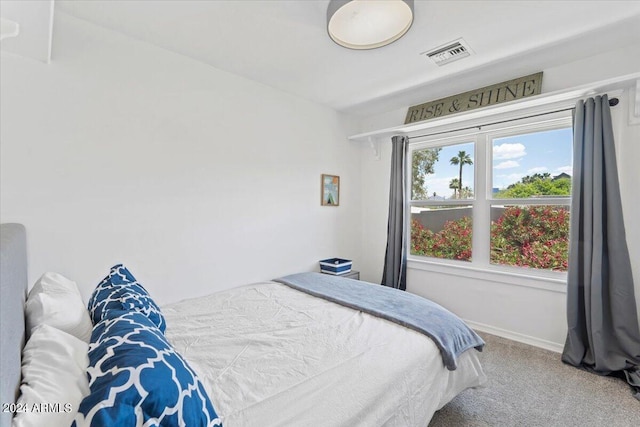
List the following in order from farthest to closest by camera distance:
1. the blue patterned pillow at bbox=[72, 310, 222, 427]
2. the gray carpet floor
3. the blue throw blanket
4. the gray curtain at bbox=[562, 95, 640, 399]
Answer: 1. the gray curtain at bbox=[562, 95, 640, 399]
2. the gray carpet floor
3. the blue throw blanket
4. the blue patterned pillow at bbox=[72, 310, 222, 427]

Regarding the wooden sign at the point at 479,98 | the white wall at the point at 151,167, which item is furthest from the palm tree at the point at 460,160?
the white wall at the point at 151,167

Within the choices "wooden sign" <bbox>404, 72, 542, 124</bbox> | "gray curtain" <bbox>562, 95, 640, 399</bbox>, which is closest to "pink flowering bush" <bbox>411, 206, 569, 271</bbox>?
"gray curtain" <bbox>562, 95, 640, 399</bbox>

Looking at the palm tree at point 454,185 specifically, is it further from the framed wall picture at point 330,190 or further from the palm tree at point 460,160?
the framed wall picture at point 330,190

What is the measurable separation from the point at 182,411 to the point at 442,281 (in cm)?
298

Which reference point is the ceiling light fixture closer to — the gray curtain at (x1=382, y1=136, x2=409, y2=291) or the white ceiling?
the white ceiling

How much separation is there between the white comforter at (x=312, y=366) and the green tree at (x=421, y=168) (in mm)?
2077

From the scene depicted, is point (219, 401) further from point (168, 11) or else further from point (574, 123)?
point (574, 123)

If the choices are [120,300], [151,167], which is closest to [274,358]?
[120,300]

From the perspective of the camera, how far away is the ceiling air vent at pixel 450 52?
7.01 ft

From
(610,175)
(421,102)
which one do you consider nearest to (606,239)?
(610,175)

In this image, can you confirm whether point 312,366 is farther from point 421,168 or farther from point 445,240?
point 421,168

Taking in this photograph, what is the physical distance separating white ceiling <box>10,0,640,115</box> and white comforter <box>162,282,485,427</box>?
1831mm

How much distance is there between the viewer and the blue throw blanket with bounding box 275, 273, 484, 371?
157 cm

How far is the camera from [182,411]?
28.9 inches
